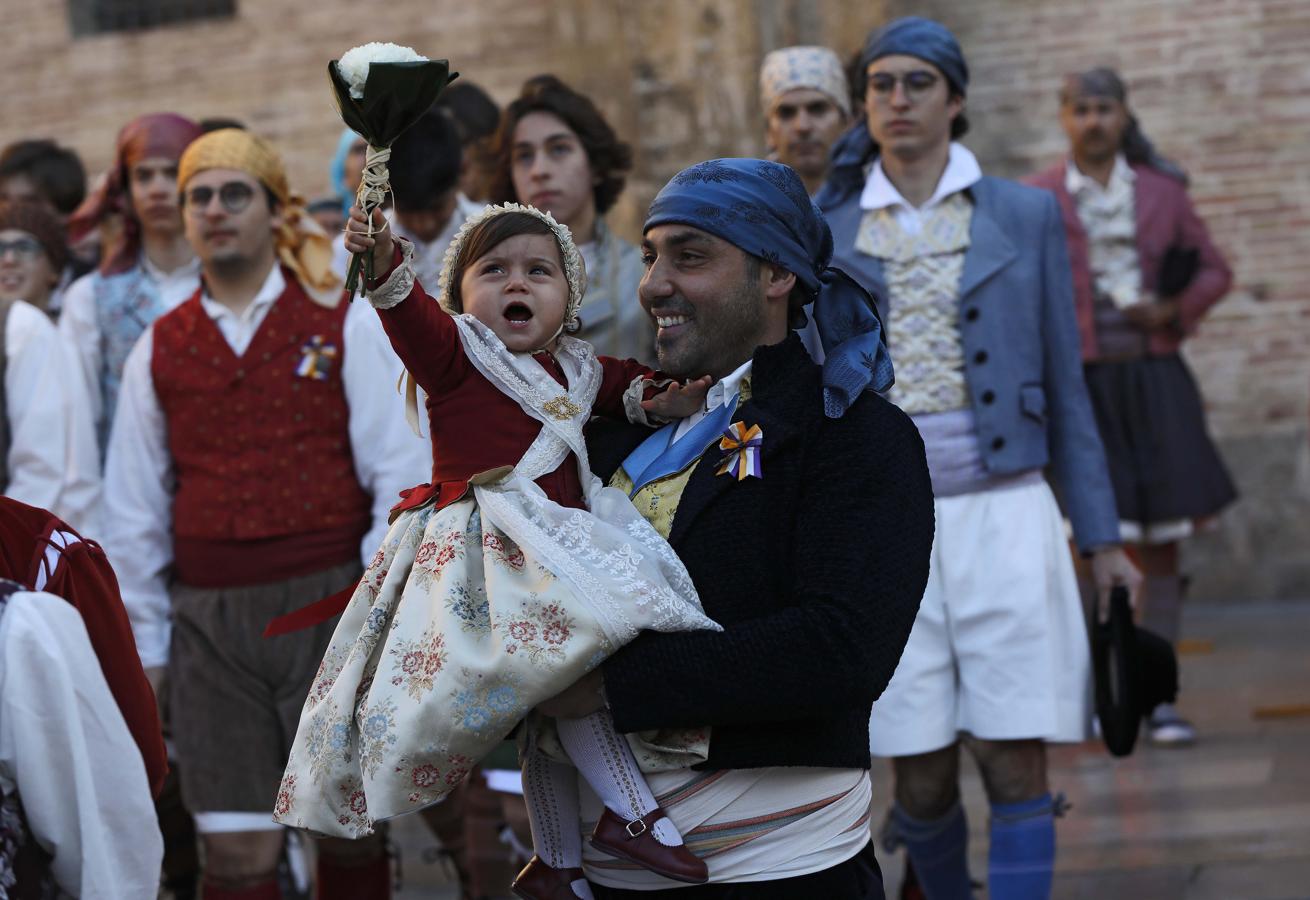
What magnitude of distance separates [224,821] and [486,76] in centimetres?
630

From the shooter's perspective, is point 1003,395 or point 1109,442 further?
point 1109,442

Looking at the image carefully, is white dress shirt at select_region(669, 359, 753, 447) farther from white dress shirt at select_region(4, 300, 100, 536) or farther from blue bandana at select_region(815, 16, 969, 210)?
white dress shirt at select_region(4, 300, 100, 536)

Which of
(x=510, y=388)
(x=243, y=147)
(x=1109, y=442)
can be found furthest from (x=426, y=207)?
(x=1109, y=442)

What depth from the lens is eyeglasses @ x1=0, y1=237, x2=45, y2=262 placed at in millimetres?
6781

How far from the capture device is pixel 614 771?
10.3 ft

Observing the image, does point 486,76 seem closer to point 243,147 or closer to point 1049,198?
point 243,147

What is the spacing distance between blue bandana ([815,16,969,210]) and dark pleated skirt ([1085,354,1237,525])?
9.88 feet

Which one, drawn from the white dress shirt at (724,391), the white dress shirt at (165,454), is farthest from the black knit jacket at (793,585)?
the white dress shirt at (165,454)

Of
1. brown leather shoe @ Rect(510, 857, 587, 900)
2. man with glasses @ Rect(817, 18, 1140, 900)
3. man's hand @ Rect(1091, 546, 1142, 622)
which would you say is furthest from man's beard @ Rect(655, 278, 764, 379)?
man's hand @ Rect(1091, 546, 1142, 622)

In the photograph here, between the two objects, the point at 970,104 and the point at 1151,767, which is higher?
the point at 970,104

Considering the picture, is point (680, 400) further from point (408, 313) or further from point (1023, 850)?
point (1023, 850)

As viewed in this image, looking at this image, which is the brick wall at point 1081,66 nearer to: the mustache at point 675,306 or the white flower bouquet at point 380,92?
the mustache at point 675,306

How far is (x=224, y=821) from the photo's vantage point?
535cm

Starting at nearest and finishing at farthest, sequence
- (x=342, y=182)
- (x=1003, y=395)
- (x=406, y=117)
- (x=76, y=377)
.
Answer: (x=406, y=117) → (x=1003, y=395) → (x=76, y=377) → (x=342, y=182)
